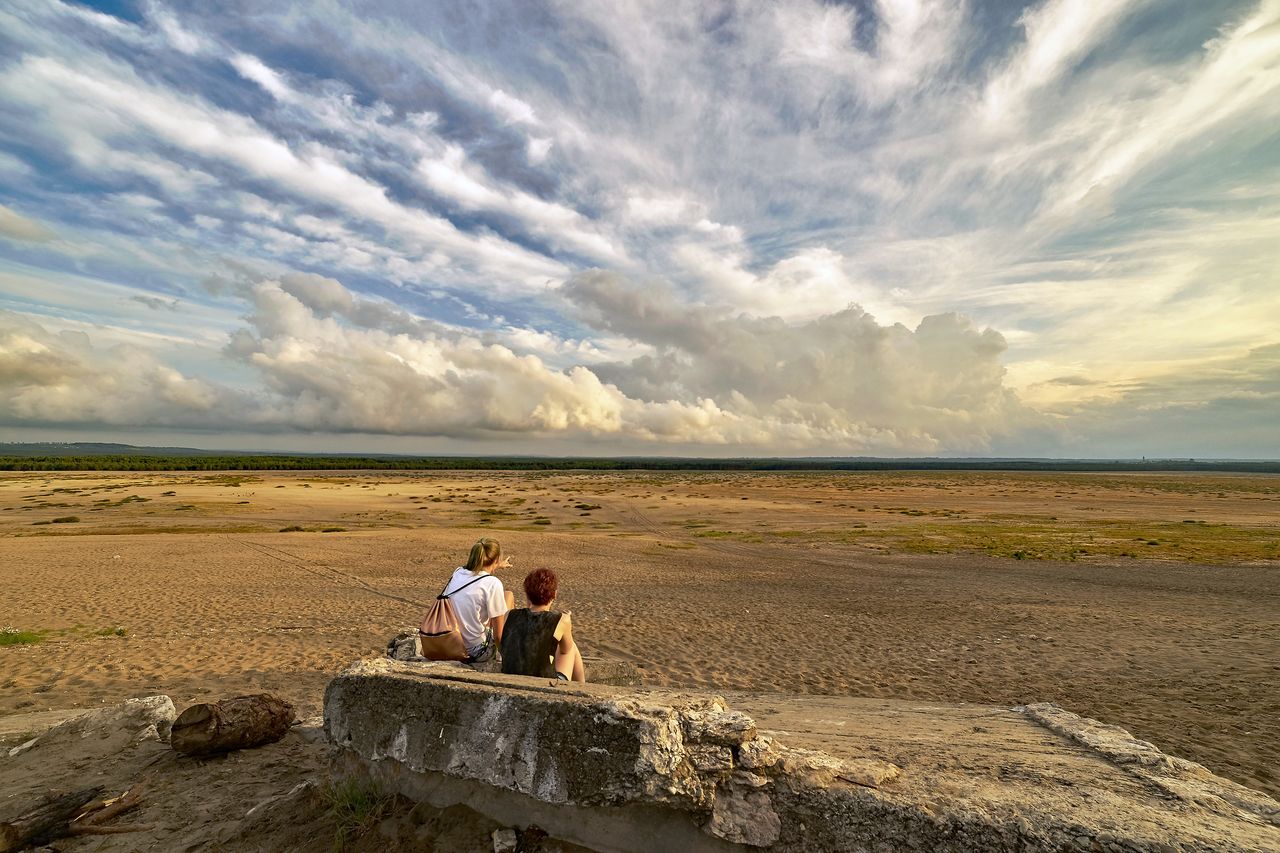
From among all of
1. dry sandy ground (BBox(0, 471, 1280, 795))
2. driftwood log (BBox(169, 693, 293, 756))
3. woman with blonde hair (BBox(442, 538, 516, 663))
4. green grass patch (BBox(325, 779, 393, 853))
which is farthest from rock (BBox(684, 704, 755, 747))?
dry sandy ground (BBox(0, 471, 1280, 795))

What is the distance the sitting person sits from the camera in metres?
5.39

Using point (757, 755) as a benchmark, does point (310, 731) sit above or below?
below

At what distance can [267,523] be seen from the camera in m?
37.5

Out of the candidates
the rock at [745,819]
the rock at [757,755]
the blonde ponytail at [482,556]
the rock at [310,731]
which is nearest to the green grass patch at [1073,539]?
the blonde ponytail at [482,556]

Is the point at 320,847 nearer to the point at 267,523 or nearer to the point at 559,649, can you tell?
the point at 559,649

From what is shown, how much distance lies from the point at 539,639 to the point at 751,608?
39.9 feet

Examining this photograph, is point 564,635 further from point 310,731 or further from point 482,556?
point 310,731

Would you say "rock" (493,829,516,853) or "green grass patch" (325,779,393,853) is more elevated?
"rock" (493,829,516,853)

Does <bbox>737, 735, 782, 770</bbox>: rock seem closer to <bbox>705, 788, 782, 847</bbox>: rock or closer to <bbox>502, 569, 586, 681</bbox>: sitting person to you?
<bbox>705, 788, 782, 847</bbox>: rock

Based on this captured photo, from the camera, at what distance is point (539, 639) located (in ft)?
17.7

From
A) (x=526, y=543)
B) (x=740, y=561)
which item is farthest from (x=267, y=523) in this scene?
(x=740, y=561)

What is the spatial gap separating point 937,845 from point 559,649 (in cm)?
322

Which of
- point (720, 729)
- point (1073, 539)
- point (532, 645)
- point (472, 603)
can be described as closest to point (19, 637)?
point (472, 603)

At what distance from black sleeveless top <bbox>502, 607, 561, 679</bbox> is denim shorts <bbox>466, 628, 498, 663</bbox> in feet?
2.66
